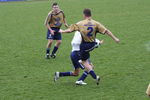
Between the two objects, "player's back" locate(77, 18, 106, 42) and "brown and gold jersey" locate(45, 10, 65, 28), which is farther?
"brown and gold jersey" locate(45, 10, 65, 28)

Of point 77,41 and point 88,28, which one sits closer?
point 88,28

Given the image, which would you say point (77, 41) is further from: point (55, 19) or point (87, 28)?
point (55, 19)

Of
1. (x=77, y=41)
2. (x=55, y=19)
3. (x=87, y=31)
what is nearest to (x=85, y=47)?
(x=77, y=41)

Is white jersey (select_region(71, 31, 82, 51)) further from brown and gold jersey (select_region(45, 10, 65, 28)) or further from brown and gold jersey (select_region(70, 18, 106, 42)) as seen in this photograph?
brown and gold jersey (select_region(45, 10, 65, 28))

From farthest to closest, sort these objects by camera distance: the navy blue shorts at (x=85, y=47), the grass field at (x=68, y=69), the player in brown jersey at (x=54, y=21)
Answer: the player in brown jersey at (x=54, y=21), the navy blue shorts at (x=85, y=47), the grass field at (x=68, y=69)

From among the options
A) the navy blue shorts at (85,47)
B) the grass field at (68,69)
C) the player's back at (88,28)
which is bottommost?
the grass field at (68,69)

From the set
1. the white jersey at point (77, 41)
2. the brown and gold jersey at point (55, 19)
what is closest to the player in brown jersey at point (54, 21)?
the brown and gold jersey at point (55, 19)

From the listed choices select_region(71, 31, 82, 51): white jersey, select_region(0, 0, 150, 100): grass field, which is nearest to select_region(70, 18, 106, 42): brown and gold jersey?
select_region(71, 31, 82, 51): white jersey

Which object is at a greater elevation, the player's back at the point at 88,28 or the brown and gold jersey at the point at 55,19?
the player's back at the point at 88,28

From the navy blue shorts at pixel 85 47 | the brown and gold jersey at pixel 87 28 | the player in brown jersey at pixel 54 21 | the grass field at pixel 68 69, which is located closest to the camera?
the grass field at pixel 68 69

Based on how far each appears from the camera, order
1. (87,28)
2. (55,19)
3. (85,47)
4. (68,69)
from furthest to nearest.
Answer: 1. (55,19)
2. (68,69)
3. (85,47)
4. (87,28)

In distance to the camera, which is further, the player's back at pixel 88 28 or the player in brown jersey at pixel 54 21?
the player in brown jersey at pixel 54 21

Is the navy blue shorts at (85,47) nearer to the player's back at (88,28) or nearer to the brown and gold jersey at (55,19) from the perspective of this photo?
the player's back at (88,28)

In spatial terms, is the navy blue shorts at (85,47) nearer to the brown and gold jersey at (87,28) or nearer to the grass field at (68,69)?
the brown and gold jersey at (87,28)
